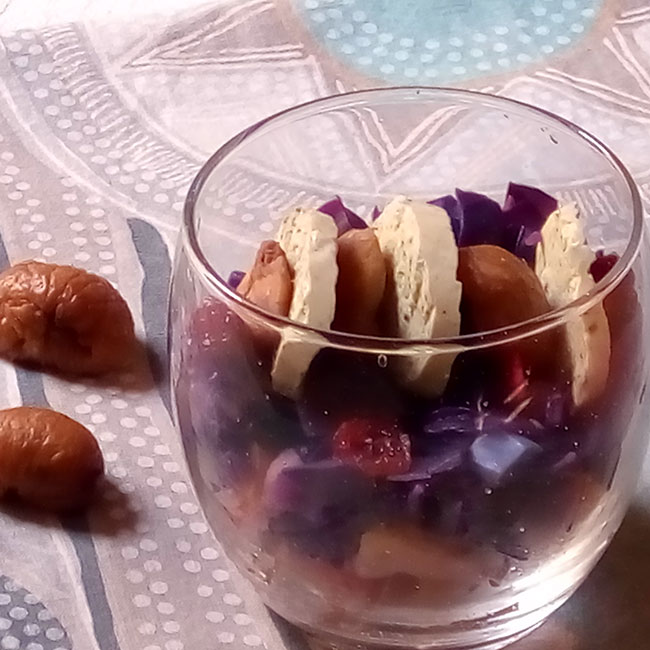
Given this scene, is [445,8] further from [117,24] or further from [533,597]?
[533,597]

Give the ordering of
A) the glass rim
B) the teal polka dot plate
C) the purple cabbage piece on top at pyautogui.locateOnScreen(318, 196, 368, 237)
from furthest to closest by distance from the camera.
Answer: the teal polka dot plate, the purple cabbage piece on top at pyautogui.locateOnScreen(318, 196, 368, 237), the glass rim

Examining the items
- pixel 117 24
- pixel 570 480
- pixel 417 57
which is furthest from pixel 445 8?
pixel 570 480

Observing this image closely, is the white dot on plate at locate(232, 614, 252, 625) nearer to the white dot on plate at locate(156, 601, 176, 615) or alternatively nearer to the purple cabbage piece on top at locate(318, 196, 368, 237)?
the white dot on plate at locate(156, 601, 176, 615)

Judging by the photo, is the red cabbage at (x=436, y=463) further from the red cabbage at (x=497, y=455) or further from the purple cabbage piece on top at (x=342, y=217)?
the purple cabbage piece on top at (x=342, y=217)

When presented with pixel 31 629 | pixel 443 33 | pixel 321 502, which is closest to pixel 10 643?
pixel 31 629

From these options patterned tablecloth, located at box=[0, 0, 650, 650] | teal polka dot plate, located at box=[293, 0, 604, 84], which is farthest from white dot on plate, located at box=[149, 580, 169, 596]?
teal polka dot plate, located at box=[293, 0, 604, 84]

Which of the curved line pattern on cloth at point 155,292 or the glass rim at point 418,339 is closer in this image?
the glass rim at point 418,339

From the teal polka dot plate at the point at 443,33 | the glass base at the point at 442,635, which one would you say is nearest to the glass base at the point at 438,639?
the glass base at the point at 442,635
